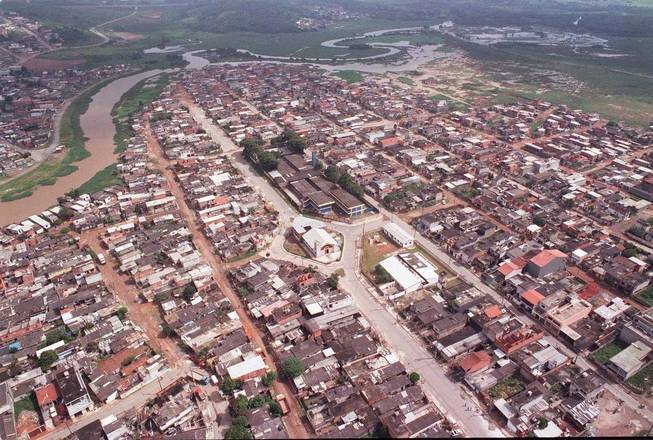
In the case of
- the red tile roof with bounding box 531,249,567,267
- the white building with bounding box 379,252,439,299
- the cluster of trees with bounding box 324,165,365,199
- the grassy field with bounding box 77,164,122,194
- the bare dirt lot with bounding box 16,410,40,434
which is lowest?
the bare dirt lot with bounding box 16,410,40,434

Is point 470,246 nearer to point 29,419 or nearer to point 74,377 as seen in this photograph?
point 74,377

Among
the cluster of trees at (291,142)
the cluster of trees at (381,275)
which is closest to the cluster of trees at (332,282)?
the cluster of trees at (381,275)

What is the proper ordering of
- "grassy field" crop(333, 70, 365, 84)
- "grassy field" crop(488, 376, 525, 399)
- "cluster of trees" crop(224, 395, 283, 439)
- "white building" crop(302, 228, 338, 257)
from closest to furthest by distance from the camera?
"cluster of trees" crop(224, 395, 283, 439) < "grassy field" crop(488, 376, 525, 399) < "white building" crop(302, 228, 338, 257) < "grassy field" crop(333, 70, 365, 84)

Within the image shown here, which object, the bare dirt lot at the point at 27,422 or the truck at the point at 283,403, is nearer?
the bare dirt lot at the point at 27,422

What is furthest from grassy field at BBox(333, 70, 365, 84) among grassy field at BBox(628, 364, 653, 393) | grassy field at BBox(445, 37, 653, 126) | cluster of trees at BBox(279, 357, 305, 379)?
grassy field at BBox(628, 364, 653, 393)

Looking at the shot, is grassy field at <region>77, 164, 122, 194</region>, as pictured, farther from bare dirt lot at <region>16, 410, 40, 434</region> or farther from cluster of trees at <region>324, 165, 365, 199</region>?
bare dirt lot at <region>16, 410, 40, 434</region>

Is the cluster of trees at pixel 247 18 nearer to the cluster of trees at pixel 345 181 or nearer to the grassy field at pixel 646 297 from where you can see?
the cluster of trees at pixel 345 181

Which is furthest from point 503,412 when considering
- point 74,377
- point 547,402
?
point 74,377

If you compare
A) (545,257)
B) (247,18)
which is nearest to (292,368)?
(545,257)
